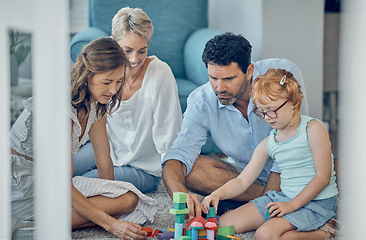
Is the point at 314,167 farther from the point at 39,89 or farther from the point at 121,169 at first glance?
the point at 39,89

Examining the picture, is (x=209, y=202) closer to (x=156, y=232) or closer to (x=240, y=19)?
(x=156, y=232)

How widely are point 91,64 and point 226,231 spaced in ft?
1.75

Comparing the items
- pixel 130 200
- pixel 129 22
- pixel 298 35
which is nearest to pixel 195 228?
pixel 130 200

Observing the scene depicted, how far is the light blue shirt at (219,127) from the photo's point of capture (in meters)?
1.38

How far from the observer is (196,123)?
4.69ft

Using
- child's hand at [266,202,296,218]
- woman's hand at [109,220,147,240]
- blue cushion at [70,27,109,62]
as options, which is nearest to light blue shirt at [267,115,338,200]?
child's hand at [266,202,296,218]

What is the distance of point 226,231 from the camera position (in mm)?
1230

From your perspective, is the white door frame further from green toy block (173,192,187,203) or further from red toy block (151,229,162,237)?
red toy block (151,229,162,237)

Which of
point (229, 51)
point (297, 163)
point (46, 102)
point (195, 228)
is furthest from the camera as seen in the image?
point (229, 51)

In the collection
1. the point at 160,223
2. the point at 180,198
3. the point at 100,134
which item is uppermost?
the point at 100,134

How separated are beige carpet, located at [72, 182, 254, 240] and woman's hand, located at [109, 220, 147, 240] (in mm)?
21

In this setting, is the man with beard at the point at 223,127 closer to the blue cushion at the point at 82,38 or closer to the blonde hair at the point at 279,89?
the blonde hair at the point at 279,89

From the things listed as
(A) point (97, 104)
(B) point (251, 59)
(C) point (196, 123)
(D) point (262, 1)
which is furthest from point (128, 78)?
(D) point (262, 1)

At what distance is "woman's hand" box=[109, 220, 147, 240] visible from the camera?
1251 millimetres
